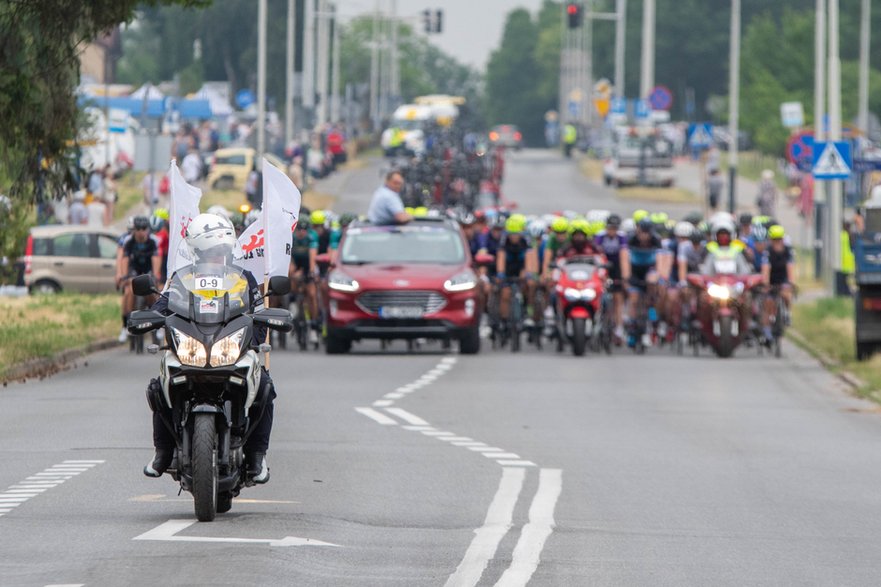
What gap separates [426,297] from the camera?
27.9 m

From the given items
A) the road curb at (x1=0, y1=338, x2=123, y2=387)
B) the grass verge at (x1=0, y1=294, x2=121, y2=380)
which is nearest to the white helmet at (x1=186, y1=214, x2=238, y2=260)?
the road curb at (x1=0, y1=338, x2=123, y2=387)

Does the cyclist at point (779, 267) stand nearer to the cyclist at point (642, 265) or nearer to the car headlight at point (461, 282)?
the cyclist at point (642, 265)

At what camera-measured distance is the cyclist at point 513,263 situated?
30219mm

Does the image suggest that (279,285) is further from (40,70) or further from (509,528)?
(40,70)

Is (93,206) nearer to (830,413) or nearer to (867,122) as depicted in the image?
(830,413)

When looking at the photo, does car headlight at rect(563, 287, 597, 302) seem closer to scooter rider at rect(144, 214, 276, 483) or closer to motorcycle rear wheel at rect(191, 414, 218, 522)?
scooter rider at rect(144, 214, 276, 483)

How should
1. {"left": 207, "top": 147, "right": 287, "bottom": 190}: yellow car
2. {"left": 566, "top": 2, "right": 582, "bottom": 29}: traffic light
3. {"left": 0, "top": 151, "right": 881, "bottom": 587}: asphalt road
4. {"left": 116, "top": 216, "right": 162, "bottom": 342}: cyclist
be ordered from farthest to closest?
{"left": 207, "top": 147, "right": 287, "bottom": 190}: yellow car, {"left": 566, "top": 2, "right": 582, "bottom": 29}: traffic light, {"left": 116, "top": 216, "right": 162, "bottom": 342}: cyclist, {"left": 0, "top": 151, "right": 881, "bottom": 587}: asphalt road

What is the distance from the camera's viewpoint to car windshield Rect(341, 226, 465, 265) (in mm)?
28906

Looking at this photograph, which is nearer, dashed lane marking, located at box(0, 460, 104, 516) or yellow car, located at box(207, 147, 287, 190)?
dashed lane marking, located at box(0, 460, 104, 516)

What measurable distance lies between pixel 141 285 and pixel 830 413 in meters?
10.5

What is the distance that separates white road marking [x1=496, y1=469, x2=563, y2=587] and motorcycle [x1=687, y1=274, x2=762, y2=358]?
1431cm

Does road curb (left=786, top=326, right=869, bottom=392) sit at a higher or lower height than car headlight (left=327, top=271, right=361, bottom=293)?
lower

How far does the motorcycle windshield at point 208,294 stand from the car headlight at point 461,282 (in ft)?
53.6

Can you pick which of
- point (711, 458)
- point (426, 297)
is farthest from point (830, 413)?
point (426, 297)
